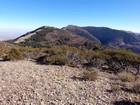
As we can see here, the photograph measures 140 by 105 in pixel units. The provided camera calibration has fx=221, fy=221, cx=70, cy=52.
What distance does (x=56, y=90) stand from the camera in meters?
9.88

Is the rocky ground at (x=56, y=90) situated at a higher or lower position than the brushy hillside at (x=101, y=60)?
lower

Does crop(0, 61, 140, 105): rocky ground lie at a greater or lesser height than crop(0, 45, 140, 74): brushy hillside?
lesser

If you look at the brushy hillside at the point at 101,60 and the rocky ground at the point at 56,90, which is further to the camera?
the brushy hillside at the point at 101,60

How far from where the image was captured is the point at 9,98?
→ 28.4 ft

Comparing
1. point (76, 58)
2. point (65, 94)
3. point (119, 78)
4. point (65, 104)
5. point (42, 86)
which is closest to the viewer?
point (65, 104)

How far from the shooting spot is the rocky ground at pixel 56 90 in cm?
873

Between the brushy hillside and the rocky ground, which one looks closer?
the rocky ground

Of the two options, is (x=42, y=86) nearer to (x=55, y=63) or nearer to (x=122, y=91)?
(x=122, y=91)

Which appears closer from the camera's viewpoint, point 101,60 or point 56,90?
point 56,90

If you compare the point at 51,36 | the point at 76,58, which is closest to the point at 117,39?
the point at 51,36

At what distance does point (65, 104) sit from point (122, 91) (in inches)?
132

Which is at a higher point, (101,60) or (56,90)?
(101,60)

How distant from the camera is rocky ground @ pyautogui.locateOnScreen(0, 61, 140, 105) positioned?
344 inches

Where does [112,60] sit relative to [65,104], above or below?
above
